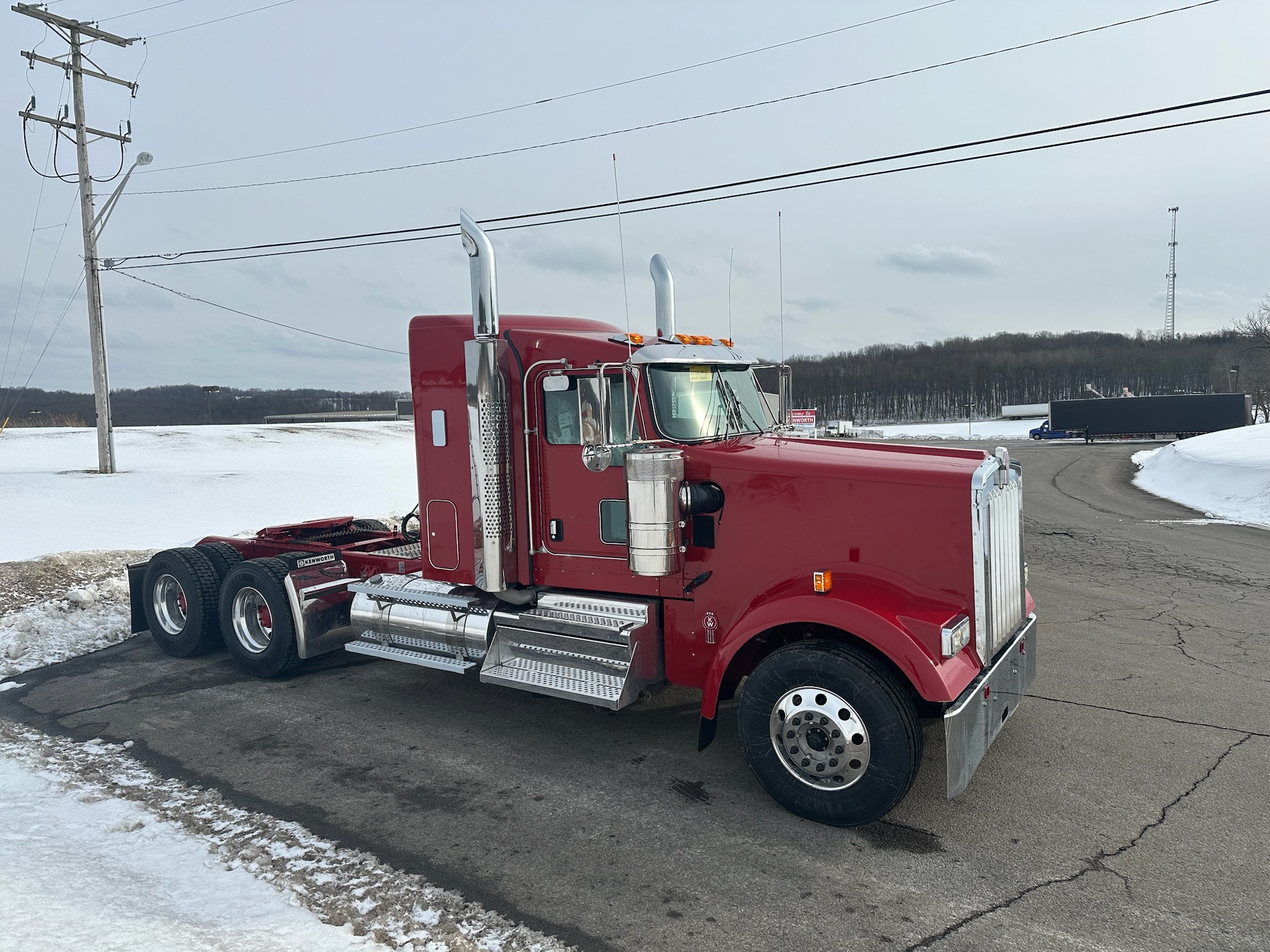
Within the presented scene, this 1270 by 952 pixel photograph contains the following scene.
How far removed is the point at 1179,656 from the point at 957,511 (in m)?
4.18

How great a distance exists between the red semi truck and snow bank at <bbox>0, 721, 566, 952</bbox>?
1.73 meters

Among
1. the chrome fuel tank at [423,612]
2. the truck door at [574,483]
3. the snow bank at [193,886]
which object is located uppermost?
the truck door at [574,483]

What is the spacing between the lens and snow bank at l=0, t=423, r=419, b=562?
14.7 metres

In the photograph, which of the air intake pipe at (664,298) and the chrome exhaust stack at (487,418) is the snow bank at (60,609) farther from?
the air intake pipe at (664,298)

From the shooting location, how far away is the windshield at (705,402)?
544 centimetres

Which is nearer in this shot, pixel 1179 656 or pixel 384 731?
pixel 384 731

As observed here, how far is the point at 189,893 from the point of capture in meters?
3.86

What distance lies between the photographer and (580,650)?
18.3ft

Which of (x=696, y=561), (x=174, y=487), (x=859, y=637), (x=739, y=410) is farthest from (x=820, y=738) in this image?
(x=174, y=487)

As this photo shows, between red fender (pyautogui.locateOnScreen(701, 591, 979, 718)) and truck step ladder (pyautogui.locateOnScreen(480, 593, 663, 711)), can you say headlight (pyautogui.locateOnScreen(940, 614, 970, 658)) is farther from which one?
truck step ladder (pyautogui.locateOnScreen(480, 593, 663, 711))

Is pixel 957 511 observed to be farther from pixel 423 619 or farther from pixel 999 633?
pixel 423 619

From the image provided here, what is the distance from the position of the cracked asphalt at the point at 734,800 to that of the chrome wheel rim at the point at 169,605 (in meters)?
0.47

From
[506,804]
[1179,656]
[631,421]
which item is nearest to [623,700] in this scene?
[506,804]

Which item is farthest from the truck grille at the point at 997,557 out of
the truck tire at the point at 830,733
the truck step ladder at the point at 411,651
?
the truck step ladder at the point at 411,651
